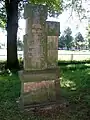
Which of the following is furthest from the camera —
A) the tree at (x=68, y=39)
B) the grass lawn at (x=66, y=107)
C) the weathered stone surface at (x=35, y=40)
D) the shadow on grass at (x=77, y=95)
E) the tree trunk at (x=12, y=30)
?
the tree at (x=68, y=39)

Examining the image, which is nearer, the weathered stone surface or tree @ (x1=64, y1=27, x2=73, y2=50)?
the weathered stone surface

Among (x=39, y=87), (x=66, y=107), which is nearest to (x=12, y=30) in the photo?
(x=39, y=87)

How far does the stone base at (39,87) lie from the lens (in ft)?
20.9

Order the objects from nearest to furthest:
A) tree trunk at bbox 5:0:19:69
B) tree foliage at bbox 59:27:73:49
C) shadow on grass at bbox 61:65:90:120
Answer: shadow on grass at bbox 61:65:90:120 → tree trunk at bbox 5:0:19:69 → tree foliage at bbox 59:27:73:49

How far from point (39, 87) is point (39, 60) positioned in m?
0.70

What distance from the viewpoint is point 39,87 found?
258 inches

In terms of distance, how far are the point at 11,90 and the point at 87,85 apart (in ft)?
9.14

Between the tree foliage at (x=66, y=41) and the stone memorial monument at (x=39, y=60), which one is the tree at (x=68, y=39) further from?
the stone memorial monument at (x=39, y=60)

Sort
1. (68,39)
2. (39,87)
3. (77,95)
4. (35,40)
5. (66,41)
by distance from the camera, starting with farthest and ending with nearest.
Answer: (68,39) < (66,41) < (77,95) < (39,87) < (35,40)

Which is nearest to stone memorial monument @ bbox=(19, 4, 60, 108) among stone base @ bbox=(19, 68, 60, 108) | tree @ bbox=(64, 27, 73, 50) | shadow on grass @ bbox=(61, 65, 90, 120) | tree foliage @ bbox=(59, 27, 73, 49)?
stone base @ bbox=(19, 68, 60, 108)

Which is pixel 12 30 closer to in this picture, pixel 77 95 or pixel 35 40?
pixel 77 95

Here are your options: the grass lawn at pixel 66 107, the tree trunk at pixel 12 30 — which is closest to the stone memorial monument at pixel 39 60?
the grass lawn at pixel 66 107

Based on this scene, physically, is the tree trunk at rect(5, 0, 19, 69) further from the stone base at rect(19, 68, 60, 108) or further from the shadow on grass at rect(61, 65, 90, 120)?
the stone base at rect(19, 68, 60, 108)

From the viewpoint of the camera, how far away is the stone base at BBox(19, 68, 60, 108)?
6375mm
